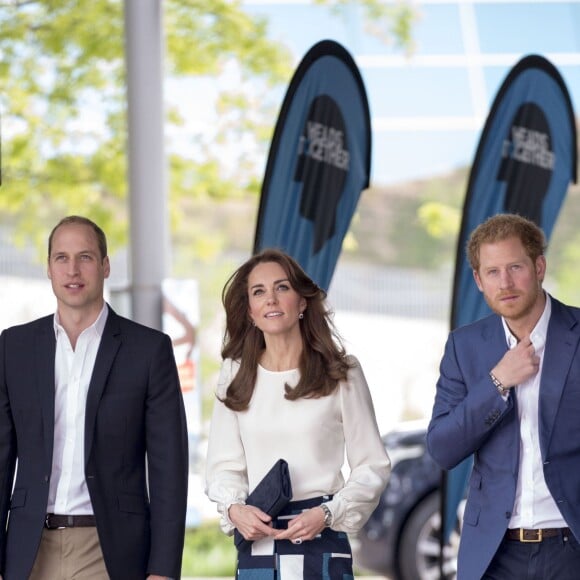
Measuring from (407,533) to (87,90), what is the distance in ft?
21.0

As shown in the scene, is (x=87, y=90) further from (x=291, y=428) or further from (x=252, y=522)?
(x=252, y=522)

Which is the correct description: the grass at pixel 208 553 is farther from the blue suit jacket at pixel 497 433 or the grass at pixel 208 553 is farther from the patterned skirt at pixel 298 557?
the blue suit jacket at pixel 497 433

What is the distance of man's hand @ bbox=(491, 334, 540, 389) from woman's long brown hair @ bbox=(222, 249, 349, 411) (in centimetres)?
61

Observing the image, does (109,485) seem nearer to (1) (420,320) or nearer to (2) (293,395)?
(2) (293,395)

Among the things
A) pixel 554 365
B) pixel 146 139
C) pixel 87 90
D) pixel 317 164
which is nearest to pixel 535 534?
pixel 554 365

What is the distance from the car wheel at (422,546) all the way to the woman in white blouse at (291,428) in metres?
3.69

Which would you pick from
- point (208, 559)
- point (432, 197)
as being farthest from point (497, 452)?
point (432, 197)

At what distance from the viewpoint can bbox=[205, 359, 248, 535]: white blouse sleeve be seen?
418cm

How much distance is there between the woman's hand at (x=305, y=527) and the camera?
4008 mm

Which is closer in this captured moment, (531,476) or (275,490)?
(531,476)

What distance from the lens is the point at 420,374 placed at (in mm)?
14227

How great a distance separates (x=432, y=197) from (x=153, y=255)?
8.88 meters

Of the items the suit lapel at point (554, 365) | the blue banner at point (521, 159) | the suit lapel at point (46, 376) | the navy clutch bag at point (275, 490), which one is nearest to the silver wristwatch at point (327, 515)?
the navy clutch bag at point (275, 490)

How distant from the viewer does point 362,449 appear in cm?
420
